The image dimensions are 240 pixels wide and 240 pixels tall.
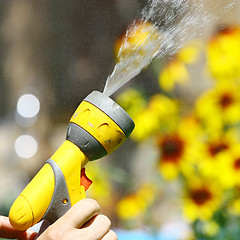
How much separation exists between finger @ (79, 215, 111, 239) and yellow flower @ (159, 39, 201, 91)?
1.82ft

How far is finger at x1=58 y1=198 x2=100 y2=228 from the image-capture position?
597mm

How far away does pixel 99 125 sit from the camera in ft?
2.00

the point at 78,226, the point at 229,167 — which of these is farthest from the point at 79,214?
the point at 229,167

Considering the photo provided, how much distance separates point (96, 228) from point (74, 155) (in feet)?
0.29

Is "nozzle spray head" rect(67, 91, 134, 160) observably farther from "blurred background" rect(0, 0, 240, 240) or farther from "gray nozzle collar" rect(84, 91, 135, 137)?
"blurred background" rect(0, 0, 240, 240)

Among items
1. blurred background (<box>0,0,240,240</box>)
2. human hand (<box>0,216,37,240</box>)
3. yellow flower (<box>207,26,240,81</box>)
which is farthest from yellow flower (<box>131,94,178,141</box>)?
human hand (<box>0,216,37,240</box>)

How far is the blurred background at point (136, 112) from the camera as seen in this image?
1.03 metres

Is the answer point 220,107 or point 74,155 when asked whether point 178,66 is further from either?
point 74,155

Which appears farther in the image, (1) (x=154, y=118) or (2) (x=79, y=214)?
(1) (x=154, y=118)

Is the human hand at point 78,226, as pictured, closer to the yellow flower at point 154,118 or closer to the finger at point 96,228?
the finger at point 96,228

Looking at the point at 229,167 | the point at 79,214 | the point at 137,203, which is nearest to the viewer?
the point at 79,214

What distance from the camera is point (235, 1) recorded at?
111cm

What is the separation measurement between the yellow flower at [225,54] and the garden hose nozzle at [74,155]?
0.46 metres

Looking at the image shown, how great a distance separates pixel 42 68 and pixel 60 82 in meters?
0.07
